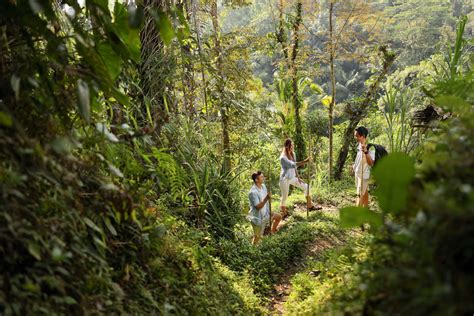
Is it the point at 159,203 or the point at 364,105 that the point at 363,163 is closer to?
the point at 159,203

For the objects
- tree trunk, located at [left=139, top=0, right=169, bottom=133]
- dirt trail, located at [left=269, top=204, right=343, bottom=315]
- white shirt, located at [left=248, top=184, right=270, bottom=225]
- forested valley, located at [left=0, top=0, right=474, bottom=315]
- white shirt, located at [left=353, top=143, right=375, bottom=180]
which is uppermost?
tree trunk, located at [left=139, top=0, right=169, bottom=133]

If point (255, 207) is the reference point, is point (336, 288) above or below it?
above

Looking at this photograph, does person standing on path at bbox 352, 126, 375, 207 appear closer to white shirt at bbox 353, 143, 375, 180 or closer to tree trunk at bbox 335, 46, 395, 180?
white shirt at bbox 353, 143, 375, 180

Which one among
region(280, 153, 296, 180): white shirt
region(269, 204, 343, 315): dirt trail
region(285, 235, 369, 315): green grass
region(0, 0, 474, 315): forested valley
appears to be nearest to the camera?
region(0, 0, 474, 315): forested valley

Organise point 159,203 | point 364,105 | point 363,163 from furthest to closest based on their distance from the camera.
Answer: point 364,105 < point 363,163 < point 159,203

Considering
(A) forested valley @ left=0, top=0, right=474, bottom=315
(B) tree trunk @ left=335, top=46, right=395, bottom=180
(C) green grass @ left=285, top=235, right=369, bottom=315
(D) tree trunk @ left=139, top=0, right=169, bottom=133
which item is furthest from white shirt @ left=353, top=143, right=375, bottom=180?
(B) tree trunk @ left=335, top=46, right=395, bottom=180

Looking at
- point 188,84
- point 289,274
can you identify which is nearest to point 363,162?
point 289,274

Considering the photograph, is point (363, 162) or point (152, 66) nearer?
point (152, 66)

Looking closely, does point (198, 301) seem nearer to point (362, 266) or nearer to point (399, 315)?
point (362, 266)

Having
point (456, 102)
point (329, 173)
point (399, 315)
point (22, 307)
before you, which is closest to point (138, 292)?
point (22, 307)

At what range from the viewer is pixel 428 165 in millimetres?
1528

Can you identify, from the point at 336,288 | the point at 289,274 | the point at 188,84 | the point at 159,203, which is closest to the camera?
the point at 336,288

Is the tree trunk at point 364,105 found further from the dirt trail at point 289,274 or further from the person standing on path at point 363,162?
the dirt trail at point 289,274

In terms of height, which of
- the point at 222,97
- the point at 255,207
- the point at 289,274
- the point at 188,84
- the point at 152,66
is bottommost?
the point at 289,274
